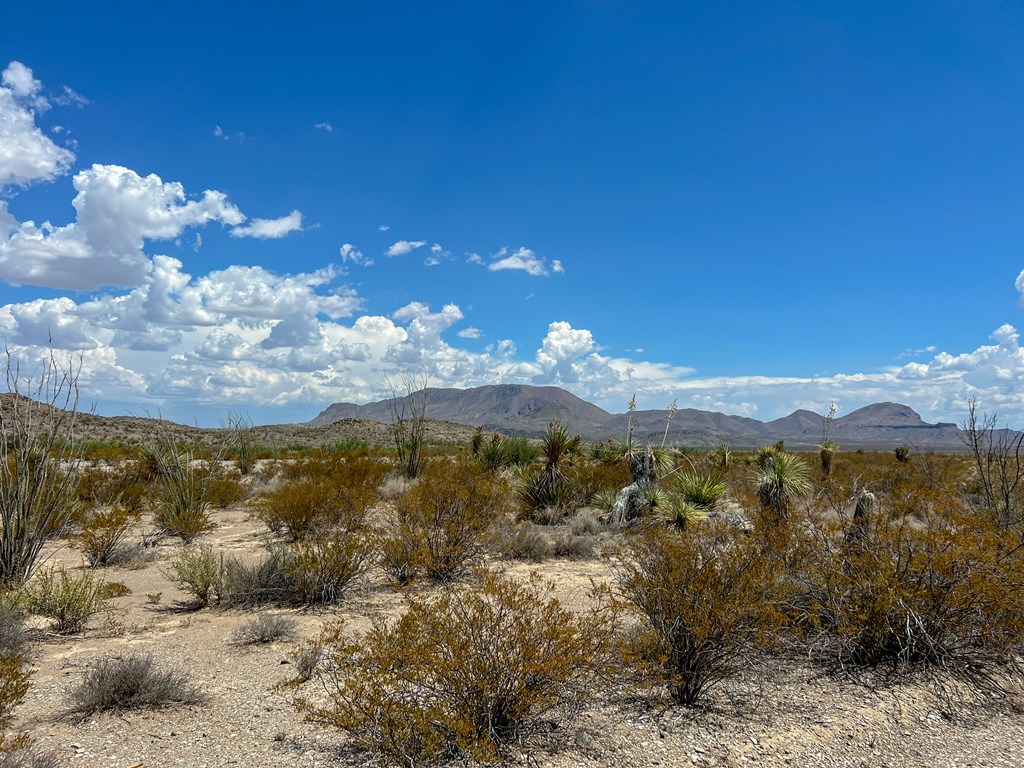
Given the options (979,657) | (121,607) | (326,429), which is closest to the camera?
(979,657)

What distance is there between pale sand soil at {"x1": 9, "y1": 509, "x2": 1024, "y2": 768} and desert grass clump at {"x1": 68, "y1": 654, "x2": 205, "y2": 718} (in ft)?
0.35

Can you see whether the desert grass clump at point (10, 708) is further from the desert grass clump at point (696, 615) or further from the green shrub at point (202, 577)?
the desert grass clump at point (696, 615)

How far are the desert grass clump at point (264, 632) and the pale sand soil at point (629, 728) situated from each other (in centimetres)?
38

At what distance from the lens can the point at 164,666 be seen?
19.6 ft

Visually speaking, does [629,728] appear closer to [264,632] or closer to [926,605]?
[926,605]

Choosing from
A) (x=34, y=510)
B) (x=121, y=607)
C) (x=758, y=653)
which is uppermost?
(x=34, y=510)

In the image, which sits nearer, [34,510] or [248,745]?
[248,745]

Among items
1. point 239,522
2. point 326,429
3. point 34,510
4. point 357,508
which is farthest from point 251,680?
point 326,429

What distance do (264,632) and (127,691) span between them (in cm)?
181

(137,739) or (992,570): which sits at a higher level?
(992,570)

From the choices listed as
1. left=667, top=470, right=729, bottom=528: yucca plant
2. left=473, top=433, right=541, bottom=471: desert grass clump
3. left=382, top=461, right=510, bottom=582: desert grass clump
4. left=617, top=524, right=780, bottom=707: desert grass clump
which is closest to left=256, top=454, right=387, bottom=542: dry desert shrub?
left=382, top=461, right=510, bottom=582: desert grass clump

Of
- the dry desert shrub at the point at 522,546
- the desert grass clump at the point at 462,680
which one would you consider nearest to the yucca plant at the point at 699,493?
the dry desert shrub at the point at 522,546

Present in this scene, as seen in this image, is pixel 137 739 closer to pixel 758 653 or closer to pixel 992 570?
pixel 758 653

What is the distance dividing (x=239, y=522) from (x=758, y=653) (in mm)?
12637
